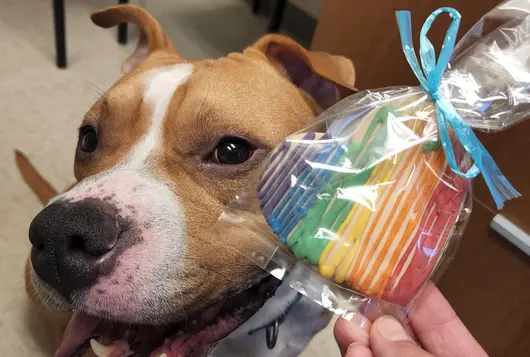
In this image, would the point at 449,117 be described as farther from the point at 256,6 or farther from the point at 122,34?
the point at 256,6

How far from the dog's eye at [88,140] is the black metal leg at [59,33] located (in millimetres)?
1579

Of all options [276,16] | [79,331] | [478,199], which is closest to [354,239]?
[79,331]

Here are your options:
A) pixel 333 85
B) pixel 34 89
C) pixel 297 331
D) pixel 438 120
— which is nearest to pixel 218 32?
pixel 34 89

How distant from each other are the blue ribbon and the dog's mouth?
1.74 feet

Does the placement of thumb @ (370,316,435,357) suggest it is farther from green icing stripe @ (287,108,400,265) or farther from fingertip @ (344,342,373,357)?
green icing stripe @ (287,108,400,265)

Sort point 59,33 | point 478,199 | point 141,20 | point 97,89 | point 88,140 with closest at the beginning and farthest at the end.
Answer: point 88,140
point 141,20
point 478,199
point 97,89
point 59,33

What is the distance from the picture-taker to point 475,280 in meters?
1.89

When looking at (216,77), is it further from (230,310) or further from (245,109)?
(230,310)

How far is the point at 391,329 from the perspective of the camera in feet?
3.22

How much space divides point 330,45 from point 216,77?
105 cm

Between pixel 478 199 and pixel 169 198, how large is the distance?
3.76 ft

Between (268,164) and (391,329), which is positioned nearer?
(391,329)

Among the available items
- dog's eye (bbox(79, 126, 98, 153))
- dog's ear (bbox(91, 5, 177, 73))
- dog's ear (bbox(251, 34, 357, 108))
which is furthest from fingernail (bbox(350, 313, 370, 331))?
dog's ear (bbox(91, 5, 177, 73))

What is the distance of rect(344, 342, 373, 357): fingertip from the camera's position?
94 cm
